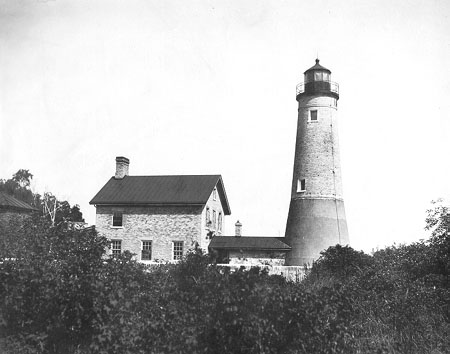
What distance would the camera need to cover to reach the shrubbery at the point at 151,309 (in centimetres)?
666

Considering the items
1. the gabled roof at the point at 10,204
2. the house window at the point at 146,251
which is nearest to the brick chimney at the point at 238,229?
the house window at the point at 146,251

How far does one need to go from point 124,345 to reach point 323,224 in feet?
79.7

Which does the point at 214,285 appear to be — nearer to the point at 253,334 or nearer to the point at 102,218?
the point at 253,334

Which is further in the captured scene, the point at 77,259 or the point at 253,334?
the point at 77,259

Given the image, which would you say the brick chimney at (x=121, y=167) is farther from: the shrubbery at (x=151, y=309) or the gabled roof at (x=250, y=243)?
the shrubbery at (x=151, y=309)

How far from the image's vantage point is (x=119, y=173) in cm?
3484

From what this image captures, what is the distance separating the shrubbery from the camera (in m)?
6.66

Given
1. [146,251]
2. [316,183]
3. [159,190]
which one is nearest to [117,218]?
[146,251]

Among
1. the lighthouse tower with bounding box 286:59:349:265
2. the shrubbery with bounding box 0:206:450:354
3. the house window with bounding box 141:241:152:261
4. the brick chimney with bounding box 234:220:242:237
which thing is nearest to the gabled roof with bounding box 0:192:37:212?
the house window with bounding box 141:241:152:261

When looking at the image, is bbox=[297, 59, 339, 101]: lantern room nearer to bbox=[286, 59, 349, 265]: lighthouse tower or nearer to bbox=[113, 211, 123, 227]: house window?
bbox=[286, 59, 349, 265]: lighthouse tower

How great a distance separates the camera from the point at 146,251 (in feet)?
102

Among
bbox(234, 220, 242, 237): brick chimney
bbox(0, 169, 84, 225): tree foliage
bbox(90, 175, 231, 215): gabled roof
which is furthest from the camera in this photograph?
bbox(0, 169, 84, 225): tree foliage

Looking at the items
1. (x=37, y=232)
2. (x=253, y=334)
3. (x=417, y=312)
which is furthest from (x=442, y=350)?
(x=37, y=232)

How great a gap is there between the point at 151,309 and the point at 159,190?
2554 centimetres
